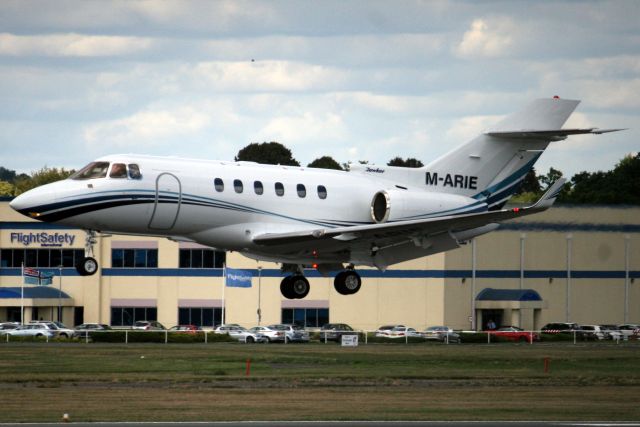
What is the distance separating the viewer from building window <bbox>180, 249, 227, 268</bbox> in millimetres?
88250

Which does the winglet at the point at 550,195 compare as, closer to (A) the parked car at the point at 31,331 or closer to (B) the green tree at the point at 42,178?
(A) the parked car at the point at 31,331

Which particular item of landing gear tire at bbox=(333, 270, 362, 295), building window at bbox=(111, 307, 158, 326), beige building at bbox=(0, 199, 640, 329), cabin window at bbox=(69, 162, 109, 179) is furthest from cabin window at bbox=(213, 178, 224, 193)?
building window at bbox=(111, 307, 158, 326)

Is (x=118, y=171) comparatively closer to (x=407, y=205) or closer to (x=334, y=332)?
(x=407, y=205)

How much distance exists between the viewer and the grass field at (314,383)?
3369 cm

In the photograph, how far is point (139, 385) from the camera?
138 feet

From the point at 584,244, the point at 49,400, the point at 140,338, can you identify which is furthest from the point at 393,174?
the point at 584,244

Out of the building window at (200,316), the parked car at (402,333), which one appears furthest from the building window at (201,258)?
the parked car at (402,333)

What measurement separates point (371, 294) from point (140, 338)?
21.3 metres

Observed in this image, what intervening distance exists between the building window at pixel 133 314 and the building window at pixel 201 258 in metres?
3.89

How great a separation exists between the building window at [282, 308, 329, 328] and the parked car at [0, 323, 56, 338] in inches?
710

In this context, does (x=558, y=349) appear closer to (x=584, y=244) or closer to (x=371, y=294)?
(x=584, y=244)

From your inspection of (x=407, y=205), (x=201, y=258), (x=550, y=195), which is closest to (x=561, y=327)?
(x=201, y=258)

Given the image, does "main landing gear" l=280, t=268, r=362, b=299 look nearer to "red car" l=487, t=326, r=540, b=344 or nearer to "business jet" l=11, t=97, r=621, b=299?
"business jet" l=11, t=97, r=621, b=299

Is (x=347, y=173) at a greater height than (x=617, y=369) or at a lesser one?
greater
